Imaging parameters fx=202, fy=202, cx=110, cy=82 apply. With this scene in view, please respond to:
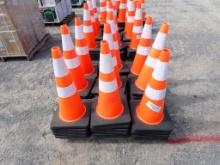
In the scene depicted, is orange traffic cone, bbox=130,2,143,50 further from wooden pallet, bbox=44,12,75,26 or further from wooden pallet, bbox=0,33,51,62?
wooden pallet, bbox=44,12,75,26

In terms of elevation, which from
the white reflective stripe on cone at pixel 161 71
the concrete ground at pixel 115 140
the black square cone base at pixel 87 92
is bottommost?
the concrete ground at pixel 115 140

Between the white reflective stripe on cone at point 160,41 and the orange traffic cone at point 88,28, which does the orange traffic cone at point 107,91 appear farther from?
the orange traffic cone at point 88,28

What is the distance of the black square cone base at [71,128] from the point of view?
2.58 meters

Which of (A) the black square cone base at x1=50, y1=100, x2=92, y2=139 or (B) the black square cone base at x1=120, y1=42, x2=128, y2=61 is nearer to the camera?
(A) the black square cone base at x1=50, y1=100, x2=92, y2=139

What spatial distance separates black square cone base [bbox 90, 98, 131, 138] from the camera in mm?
2549

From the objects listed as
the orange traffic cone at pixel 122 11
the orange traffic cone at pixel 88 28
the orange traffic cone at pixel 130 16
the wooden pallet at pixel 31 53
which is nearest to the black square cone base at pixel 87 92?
the orange traffic cone at pixel 88 28

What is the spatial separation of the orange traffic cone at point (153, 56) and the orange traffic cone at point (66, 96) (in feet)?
3.03

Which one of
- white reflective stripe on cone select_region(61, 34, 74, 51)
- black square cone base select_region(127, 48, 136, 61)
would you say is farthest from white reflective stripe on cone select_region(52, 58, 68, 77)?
black square cone base select_region(127, 48, 136, 61)

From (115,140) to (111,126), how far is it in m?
0.31

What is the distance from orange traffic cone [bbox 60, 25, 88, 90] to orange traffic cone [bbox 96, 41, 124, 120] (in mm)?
569

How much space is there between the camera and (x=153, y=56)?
2.81 metres

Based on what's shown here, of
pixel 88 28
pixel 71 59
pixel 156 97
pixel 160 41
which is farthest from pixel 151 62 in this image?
pixel 88 28

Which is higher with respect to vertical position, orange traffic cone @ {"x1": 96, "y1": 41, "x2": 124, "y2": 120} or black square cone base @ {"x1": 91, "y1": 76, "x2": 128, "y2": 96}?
orange traffic cone @ {"x1": 96, "y1": 41, "x2": 124, "y2": 120}

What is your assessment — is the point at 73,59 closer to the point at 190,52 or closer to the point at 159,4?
the point at 190,52
